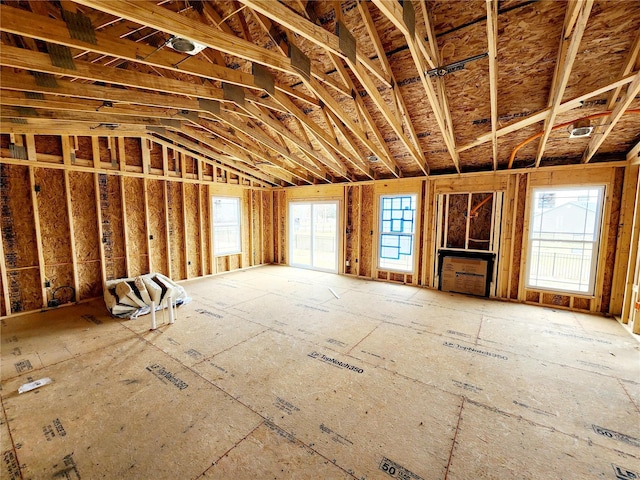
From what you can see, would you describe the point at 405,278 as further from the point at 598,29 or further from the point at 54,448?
the point at 54,448

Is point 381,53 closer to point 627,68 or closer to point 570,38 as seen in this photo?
point 570,38

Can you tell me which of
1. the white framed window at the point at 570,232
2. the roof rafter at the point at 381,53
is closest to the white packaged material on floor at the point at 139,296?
the roof rafter at the point at 381,53

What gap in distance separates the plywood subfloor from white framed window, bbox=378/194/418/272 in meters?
2.38

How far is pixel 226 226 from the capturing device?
7484 millimetres

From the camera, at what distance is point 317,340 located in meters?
3.47

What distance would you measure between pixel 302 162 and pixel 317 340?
3.90m

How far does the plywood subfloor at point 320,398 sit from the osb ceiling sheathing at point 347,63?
2.88 meters

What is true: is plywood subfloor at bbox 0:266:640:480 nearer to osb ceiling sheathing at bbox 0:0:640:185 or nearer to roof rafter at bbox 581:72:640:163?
roof rafter at bbox 581:72:640:163

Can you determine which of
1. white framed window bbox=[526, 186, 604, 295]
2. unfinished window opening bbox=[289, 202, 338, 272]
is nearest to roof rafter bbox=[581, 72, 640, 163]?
white framed window bbox=[526, 186, 604, 295]

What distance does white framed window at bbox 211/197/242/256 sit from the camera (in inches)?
283

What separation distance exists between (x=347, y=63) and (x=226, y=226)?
577cm

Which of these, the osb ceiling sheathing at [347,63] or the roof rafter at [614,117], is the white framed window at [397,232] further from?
the roof rafter at [614,117]

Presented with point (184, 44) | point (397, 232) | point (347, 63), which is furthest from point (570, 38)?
point (397, 232)

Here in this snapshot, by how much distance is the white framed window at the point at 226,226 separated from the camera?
7180 millimetres
